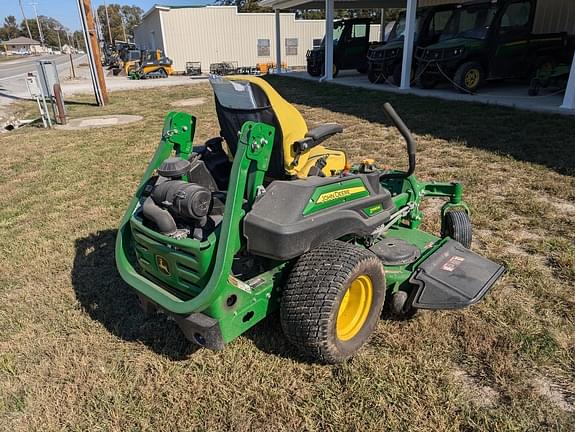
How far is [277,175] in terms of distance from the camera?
2471mm

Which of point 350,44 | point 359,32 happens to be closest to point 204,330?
point 350,44

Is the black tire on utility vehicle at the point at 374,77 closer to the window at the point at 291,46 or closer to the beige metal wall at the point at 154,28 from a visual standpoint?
the window at the point at 291,46

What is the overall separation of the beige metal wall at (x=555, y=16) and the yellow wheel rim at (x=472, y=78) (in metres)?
5.09

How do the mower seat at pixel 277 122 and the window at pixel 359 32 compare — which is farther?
the window at pixel 359 32

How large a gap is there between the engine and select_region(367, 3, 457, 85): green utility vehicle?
35.2 ft

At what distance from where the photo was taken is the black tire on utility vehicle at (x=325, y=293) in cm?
201

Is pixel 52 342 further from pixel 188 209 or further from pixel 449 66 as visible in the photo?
pixel 449 66

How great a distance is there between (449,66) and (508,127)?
12.2 feet

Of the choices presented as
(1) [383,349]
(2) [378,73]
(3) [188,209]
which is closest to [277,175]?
(3) [188,209]

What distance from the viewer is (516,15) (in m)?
9.60

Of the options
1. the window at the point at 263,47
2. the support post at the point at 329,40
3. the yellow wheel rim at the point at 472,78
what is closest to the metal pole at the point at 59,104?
the support post at the point at 329,40

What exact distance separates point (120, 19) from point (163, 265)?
102 m

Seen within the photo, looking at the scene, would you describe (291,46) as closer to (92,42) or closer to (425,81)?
(92,42)

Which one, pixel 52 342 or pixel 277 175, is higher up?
pixel 277 175
